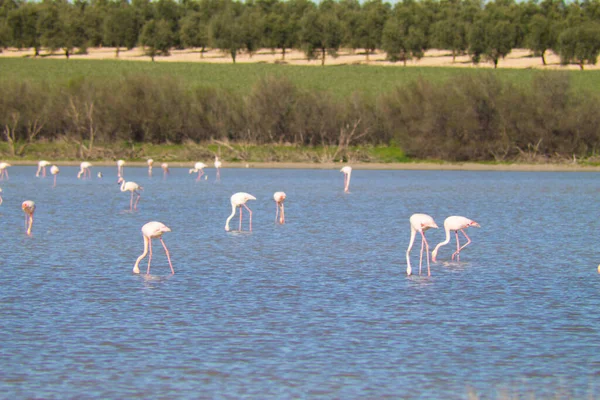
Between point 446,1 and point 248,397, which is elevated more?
point 446,1

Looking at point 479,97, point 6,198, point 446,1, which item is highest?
point 446,1

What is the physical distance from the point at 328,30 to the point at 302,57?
7.67 metres

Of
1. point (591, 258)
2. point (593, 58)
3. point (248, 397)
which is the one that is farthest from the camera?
point (593, 58)

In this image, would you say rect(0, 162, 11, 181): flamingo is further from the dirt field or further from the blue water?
the dirt field

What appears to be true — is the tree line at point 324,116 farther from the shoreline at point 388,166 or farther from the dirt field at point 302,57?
the dirt field at point 302,57

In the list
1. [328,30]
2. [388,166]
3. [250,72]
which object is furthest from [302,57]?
[388,166]

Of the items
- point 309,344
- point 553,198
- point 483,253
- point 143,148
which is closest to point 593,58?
point 143,148

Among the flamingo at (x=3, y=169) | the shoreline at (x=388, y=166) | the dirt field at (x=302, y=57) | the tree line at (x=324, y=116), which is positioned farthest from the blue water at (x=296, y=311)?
the dirt field at (x=302, y=57)

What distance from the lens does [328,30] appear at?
335ft

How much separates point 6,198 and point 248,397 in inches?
898

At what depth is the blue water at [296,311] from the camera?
815 cm

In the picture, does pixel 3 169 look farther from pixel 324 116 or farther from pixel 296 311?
pixel 296 311

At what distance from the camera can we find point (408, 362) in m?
8.78

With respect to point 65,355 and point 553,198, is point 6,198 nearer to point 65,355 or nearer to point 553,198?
point 553,198
